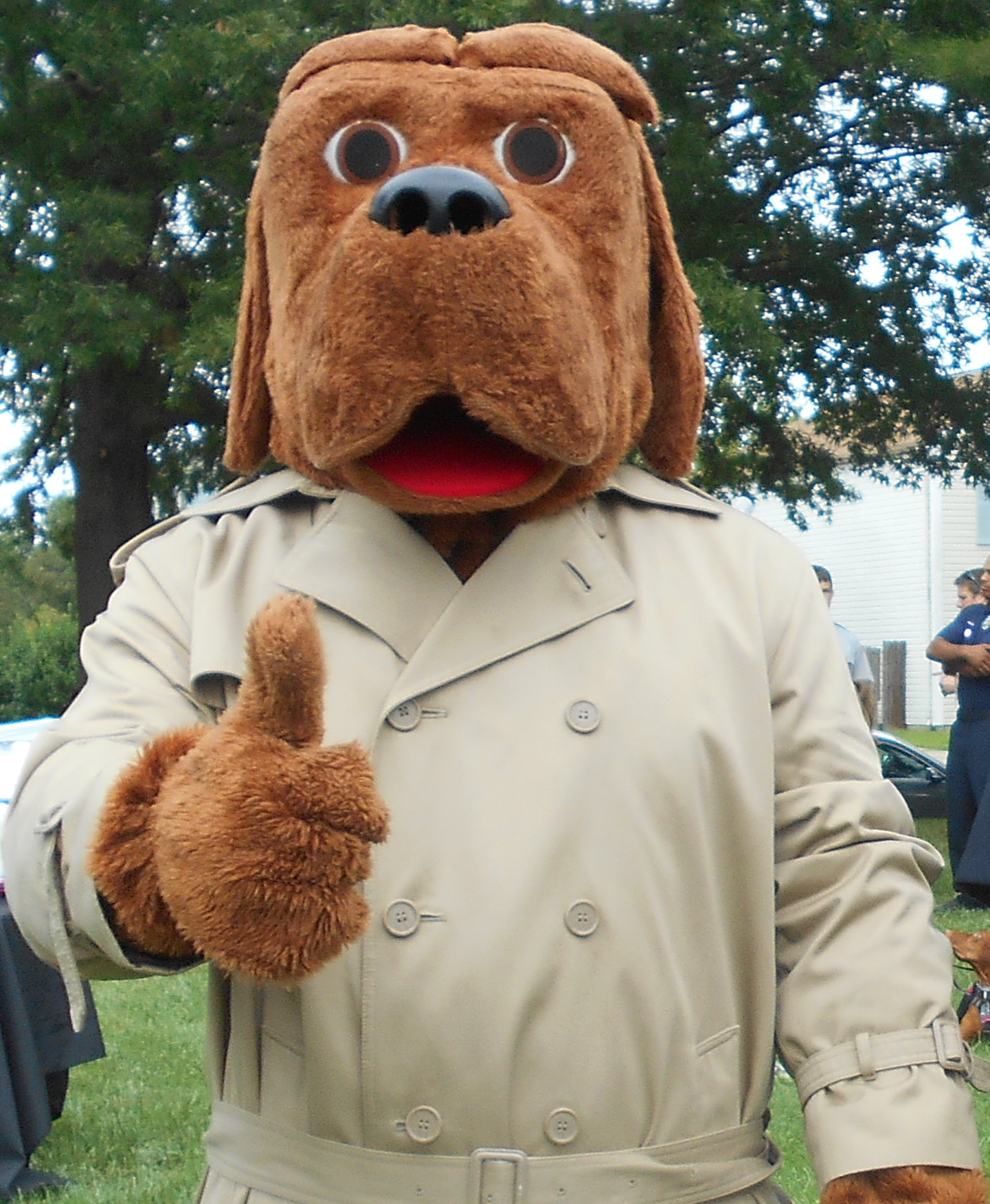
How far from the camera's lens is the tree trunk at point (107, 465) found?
40.6ft

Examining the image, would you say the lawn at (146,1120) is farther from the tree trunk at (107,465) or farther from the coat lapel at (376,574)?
the tree trunk at (107,465)

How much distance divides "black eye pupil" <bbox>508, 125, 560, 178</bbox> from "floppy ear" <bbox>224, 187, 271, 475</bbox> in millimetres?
362

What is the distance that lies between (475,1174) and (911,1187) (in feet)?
1.58

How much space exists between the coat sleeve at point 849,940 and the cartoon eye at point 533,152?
61 centimetres

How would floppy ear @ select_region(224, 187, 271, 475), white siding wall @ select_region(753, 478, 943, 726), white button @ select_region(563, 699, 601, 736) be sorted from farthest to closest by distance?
white siding wall @ select_region(753, 478, 943, 726) < floppy ear @ select_region(224, 187, 271, 475) < white button @ select_region(563, 699, 601, 736)

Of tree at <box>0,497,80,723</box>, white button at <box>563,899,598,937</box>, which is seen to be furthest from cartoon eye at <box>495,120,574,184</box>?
tree at <box>0,497,80,723</box>

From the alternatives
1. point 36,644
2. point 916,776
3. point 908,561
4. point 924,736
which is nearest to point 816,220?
point 916,776

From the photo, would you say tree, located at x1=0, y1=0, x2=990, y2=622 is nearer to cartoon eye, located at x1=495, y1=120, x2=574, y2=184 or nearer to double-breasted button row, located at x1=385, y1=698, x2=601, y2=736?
cartoon eye, located at x1=495, y1=120, x2=574, y2=184

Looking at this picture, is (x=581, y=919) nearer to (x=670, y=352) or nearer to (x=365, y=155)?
(x=670, y=352)

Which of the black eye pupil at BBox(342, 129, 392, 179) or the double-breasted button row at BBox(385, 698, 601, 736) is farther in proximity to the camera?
the black eye pupil at BBox(342, 129, 392, 179)

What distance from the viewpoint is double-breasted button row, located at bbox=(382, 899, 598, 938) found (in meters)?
1.75

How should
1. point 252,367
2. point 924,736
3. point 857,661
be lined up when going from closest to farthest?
point 252,367 < point 857,661 < point 924,736

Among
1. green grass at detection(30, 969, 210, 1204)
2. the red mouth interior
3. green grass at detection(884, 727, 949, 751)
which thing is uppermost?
the red mouth interior

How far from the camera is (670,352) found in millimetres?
2123
